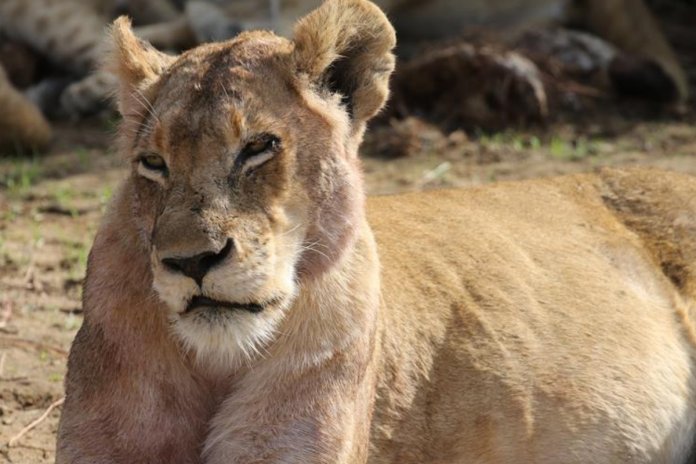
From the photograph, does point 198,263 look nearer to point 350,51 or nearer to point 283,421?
point 283,421

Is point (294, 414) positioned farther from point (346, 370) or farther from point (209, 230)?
point (209, 230)

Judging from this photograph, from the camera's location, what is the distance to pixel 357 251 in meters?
3.73

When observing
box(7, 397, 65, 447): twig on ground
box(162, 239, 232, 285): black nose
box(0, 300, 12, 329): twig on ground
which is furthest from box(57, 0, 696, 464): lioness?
box(0, 300, 12, 329): twig on ground

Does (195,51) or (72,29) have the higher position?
(195,51)

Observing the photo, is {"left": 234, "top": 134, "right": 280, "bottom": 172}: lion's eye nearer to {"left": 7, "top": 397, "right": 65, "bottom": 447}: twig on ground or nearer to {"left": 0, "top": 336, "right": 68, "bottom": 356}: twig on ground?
{"left": 7, "top": 397, "right": 65, "bottom": 447}: twig on ground

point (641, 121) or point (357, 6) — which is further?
point (641, 121)

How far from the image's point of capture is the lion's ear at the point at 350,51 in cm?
357

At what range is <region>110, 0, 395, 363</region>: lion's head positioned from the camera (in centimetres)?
320

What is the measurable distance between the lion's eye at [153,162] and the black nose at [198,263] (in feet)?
1.02

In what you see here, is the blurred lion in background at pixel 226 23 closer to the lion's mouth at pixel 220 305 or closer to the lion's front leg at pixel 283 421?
the lion's front leg at pixel 283 421

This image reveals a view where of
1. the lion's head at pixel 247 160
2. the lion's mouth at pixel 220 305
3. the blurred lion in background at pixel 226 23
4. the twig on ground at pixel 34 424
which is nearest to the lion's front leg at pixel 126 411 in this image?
the lion's head at pixel 247 160

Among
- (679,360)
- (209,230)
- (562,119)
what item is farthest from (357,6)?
(562,119)

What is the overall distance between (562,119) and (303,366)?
5589mm

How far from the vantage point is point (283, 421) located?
140 inches
